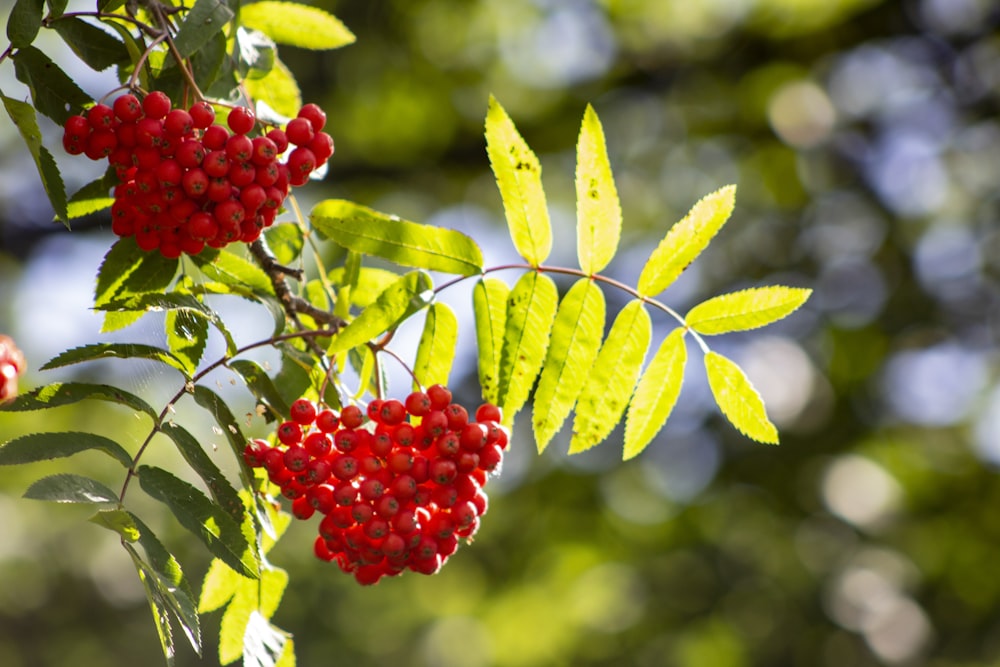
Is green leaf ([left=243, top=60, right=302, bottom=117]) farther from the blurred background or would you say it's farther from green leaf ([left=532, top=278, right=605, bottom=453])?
the blurred background

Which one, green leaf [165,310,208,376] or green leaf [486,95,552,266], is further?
green leaf [486,95,552,266]

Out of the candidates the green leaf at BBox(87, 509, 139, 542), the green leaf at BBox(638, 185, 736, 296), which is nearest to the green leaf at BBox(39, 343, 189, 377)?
the green leaf at BBox(87, 509, 139, 542)

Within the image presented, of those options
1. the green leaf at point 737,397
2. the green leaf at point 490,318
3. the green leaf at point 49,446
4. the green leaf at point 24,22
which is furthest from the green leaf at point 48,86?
the green leaf at point 737,397

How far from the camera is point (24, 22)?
1847 millimetres

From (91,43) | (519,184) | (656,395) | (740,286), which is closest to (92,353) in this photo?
(91,43)

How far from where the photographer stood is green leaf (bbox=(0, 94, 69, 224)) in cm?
178

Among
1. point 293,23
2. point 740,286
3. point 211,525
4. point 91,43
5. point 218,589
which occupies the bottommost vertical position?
point 740,286

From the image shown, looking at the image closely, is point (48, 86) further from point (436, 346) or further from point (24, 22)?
point (436, 346)

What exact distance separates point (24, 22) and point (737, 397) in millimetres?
1634

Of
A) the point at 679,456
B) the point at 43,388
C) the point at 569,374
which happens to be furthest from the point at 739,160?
the point at 43,388

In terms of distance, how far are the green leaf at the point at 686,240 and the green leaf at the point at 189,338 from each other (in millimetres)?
981

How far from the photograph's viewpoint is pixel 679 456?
8.31m

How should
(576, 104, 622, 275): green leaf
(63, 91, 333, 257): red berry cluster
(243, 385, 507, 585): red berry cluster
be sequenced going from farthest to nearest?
1. (576, 104, 622, 275): green leaf
2. (243, 385, 507, 585): red berry cluster
3. (63, 91, 333, 257): red berry cluster

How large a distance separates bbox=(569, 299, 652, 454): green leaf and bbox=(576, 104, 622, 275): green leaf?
15 centimetres
